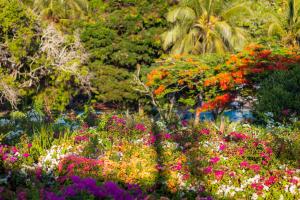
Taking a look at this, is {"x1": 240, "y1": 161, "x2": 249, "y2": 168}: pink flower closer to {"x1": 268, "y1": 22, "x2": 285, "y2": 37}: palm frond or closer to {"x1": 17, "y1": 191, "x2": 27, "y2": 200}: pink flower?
{"x1": 17, "y1": 191, "x2": 27, "y2": 200}: pink flower

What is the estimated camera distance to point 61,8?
24.7m

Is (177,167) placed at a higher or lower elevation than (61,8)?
lower

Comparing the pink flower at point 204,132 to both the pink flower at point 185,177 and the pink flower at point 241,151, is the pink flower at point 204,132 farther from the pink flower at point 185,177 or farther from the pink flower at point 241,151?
the pink flower at point 185,177

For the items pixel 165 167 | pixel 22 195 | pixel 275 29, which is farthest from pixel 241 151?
pixel 275 29

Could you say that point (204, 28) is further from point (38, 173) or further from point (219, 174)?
point (38, 173)

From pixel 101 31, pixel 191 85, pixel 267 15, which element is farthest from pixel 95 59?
pixel 267 15

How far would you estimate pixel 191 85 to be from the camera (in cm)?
1770

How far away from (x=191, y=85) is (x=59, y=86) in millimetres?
6096

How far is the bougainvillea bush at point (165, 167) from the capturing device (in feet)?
19.3

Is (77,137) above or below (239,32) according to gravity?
below

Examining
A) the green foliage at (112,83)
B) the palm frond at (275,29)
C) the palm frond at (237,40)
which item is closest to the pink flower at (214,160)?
the palm frond at (237,40)

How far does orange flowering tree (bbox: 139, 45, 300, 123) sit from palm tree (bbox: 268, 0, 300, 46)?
4832 millimetres

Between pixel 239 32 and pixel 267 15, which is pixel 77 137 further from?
pixel 267 15

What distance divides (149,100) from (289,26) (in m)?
8.37
